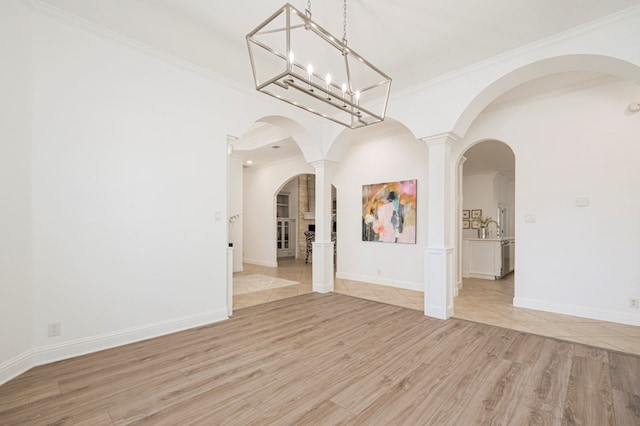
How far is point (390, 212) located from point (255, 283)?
3.15 meters

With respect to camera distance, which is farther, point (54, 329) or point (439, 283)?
point (439, 283)

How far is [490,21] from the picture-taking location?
9.20 feet

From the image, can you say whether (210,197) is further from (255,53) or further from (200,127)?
(255,53)

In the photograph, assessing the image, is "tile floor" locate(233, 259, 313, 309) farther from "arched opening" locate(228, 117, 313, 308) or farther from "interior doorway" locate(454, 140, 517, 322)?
"interior doorway" locate(454, 140, 517, 322)

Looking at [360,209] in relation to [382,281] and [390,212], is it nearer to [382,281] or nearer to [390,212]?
[390,212]

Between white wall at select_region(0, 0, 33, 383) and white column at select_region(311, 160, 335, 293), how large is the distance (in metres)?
3.79

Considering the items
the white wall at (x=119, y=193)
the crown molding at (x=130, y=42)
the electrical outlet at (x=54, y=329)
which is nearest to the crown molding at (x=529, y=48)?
the crown molding at (x=130, y=42)

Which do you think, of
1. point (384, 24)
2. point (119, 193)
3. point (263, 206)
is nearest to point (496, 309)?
point (384, 24)

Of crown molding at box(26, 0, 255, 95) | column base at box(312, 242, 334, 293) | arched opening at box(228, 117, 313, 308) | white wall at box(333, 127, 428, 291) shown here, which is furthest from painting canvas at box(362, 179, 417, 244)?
crown molding at box(26, 0, 255, 95)

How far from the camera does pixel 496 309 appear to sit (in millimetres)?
4273

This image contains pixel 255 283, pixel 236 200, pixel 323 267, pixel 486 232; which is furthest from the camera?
pixel 236 200

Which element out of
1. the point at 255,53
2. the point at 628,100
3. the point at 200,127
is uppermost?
the point at 255,53

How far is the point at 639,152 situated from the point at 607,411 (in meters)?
3.27

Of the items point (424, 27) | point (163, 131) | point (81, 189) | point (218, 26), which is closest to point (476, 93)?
point (424, 27)
